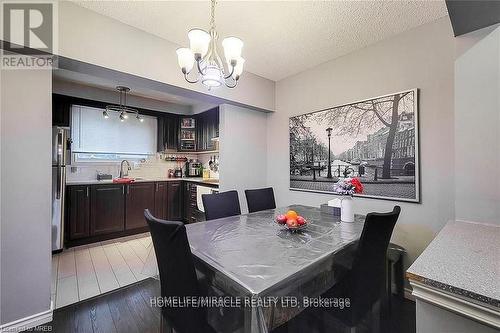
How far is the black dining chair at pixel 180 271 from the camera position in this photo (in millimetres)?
1008

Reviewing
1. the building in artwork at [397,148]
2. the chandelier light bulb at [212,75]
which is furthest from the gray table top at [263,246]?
the chandelier light bulb at [212,75]

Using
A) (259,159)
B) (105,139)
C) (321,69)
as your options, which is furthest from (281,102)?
(105,139)

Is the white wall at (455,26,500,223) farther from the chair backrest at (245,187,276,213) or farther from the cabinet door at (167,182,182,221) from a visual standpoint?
the cabinet door at (167,182,182,221)

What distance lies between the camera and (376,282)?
1340 millimetres

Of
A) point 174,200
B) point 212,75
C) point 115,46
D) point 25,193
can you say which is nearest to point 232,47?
point 212,75

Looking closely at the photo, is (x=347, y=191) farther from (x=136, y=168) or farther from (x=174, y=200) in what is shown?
(x=136, y=168)

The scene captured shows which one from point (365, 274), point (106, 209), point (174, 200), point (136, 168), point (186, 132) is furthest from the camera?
point (186, 132)

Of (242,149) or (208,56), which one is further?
(242,149)

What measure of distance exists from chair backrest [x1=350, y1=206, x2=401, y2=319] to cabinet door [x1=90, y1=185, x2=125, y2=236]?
373 centimetres

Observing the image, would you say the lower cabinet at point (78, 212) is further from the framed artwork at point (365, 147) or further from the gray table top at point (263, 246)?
the framed artwork at point (365, 147)

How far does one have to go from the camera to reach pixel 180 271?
1.05 meters

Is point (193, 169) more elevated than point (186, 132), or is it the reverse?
point (186, 132)

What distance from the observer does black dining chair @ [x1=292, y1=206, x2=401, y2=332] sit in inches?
48.3

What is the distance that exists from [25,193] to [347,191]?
2.61m
